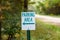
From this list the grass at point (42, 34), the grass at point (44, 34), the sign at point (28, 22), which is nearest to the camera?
the sign at point (28, 22)

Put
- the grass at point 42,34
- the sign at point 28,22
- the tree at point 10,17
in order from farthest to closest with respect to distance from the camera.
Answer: the grass at point 42,34, the tree at point 10,17, the sign at point 28,22

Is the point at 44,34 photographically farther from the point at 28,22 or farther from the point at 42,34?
the point at 28,22

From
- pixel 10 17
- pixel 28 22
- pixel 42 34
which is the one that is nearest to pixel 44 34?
pixel 42 34

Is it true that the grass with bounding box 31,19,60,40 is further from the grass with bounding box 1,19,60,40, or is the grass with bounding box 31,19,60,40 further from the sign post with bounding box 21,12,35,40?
the sign post with bounding box 21,12,35,40

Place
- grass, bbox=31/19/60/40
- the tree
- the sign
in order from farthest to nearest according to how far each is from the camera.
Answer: grass, bbox=31/19/60/40
the tree
the sign

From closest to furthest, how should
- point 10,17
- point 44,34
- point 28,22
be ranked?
point 28,22 → point 10,17 → point 44,34

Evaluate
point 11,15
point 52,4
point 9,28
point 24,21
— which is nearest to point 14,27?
point 9,28

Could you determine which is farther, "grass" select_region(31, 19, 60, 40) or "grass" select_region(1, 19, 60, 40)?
"grass" select_region(31, 19, 60, 40)

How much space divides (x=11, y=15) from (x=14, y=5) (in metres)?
0.45

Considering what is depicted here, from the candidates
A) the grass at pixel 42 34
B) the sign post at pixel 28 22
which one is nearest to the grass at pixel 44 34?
the grass at pixel 42 34

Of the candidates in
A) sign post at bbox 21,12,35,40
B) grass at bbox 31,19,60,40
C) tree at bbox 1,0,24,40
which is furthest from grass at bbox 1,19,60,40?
sign post at bbox 21,12,35,40

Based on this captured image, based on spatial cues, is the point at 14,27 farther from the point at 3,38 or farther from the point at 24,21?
the point at 24,21

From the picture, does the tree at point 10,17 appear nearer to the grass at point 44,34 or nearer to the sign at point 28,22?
the grass at point 44,34

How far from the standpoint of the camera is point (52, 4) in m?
28.0
